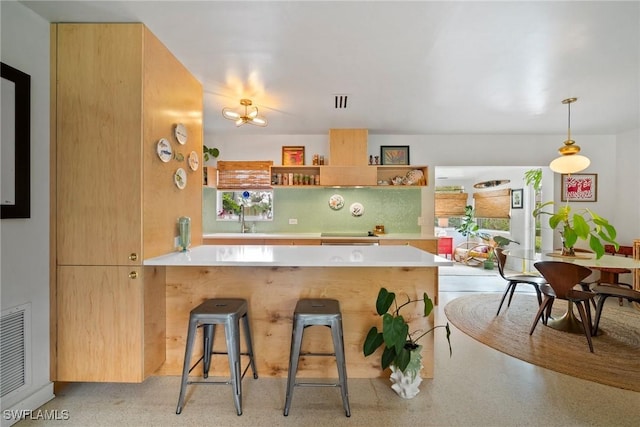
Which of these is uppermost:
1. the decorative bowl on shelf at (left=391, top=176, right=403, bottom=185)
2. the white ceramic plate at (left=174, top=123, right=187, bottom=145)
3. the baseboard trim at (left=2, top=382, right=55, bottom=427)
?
the white ceramic plate at (left=174, top=123, right=187, bottom=145)

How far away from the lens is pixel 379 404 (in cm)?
180

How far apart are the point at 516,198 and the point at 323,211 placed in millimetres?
4416

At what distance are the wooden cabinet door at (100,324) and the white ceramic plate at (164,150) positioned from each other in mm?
781

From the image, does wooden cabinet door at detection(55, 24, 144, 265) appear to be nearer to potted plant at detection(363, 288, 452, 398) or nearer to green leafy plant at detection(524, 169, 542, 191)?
potted plant at detection(363, 288, 452, 398)

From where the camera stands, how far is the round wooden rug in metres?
2.19

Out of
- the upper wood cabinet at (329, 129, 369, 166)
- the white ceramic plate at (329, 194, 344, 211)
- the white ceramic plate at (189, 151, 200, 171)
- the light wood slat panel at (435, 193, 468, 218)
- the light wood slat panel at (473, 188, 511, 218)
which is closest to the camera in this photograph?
the white ceramic plate at (189, 151, 200, 171)

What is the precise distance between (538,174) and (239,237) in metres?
5.16

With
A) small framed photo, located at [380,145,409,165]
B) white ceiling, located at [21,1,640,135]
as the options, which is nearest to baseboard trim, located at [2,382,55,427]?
white ceiling, located at [21,1,640,135]

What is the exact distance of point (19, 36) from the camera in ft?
5.38

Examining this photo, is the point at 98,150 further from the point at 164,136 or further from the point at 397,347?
the point at 397,347

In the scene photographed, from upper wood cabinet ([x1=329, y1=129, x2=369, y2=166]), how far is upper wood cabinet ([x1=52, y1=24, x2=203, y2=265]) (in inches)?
108

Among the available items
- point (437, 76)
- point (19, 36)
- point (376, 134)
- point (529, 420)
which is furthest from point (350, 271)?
point (376, 134)

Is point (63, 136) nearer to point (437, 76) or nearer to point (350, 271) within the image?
point (350, 271)

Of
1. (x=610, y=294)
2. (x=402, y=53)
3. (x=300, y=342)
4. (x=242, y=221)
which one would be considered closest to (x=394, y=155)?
(x=402, y=53)
